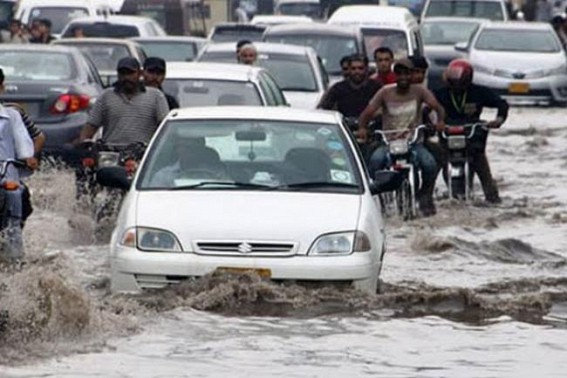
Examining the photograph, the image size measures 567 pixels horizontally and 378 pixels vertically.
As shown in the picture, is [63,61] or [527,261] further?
[63,61]

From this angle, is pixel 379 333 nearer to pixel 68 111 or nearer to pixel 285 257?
pixel 285 257

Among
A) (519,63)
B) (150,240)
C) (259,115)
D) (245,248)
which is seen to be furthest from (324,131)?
(519,63)

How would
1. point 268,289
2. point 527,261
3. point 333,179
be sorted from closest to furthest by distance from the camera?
point 268,289, point 333,179, point 527,261

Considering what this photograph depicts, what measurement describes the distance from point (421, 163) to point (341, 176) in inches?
233

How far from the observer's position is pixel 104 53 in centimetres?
2895

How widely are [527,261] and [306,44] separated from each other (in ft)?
45.9

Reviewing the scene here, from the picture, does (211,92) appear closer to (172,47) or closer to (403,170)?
(403,170)

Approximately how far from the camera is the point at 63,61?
2330 centimetres

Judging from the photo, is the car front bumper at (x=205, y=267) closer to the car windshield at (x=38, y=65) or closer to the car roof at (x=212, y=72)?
the car roof at (x=212, y=72)

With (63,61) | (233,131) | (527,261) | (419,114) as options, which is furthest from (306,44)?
(233,131)

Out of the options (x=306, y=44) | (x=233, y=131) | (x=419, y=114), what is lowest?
(x=306, y=44)

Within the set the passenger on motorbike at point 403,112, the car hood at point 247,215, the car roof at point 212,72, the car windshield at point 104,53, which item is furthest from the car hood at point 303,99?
the car hood at point 247,215

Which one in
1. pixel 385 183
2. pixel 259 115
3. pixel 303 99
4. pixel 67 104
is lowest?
pixel 303 99

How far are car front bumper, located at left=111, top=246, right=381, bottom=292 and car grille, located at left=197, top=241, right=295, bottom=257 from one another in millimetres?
37
